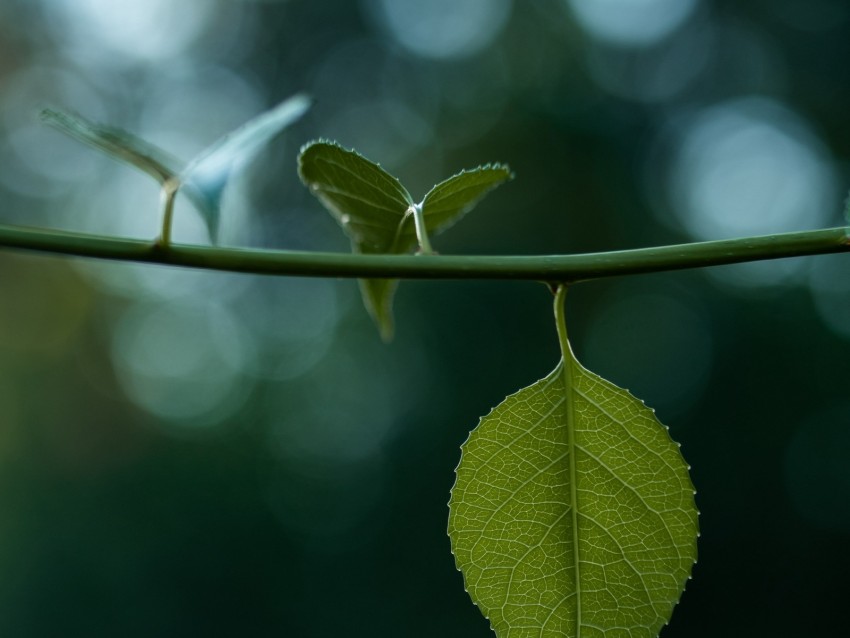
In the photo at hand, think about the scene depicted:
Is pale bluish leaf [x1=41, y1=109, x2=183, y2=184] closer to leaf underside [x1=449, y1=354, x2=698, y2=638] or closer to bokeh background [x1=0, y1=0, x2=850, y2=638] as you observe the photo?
leaf underside [x1=449, y1=354, x2=698, y2=638]

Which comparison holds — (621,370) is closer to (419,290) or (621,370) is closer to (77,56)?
(419,290)

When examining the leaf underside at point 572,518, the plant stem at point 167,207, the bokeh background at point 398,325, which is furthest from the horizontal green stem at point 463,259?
the bokeh background at point 398,325

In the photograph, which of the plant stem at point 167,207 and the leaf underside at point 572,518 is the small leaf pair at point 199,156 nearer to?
the plant stem at point 167,207

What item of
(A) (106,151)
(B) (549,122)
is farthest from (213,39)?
(A) (106,151)

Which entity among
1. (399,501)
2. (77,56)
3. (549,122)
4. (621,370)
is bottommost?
(399,501)

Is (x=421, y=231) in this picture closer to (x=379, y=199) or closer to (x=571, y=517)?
(x=379, y=199)

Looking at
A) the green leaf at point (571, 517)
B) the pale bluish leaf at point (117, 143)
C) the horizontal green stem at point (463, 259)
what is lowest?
the green leaf at point (571, 517)
